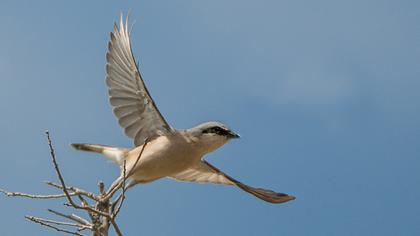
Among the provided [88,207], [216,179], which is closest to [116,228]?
→ [88,207]

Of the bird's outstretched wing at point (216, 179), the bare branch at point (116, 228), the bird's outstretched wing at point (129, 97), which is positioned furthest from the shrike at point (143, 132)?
the bare branch at point (116, 228)

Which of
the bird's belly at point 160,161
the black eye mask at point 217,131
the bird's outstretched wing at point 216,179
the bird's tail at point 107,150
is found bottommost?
the bird's outstretched wing at point 216,179

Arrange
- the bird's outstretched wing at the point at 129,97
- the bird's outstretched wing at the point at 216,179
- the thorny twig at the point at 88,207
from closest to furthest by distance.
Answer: the thorny twig at the point at 88,207 < the bird's outstretched wing at the point at 129,97 < the bird's outstretched wing at the point at 216,179

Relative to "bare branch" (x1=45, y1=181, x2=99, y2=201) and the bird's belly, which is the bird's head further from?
"bare branch" (x1=45, y1=181, x2=99, y2=201)

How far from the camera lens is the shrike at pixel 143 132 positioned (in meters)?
5.64

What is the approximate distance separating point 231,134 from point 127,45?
1335 millimetres

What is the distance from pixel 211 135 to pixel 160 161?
570 millimetres

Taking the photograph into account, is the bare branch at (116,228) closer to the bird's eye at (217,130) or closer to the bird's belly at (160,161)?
the bird's belly at (160,161)

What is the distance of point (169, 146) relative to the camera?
570 cm

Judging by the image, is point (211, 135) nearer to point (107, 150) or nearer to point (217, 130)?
point (217, 130)

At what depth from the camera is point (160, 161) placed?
5.59 meters

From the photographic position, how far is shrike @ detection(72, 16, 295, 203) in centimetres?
564

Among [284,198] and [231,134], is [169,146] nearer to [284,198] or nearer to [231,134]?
[231,134]

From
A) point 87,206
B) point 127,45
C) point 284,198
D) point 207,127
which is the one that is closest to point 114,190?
point 87,206
